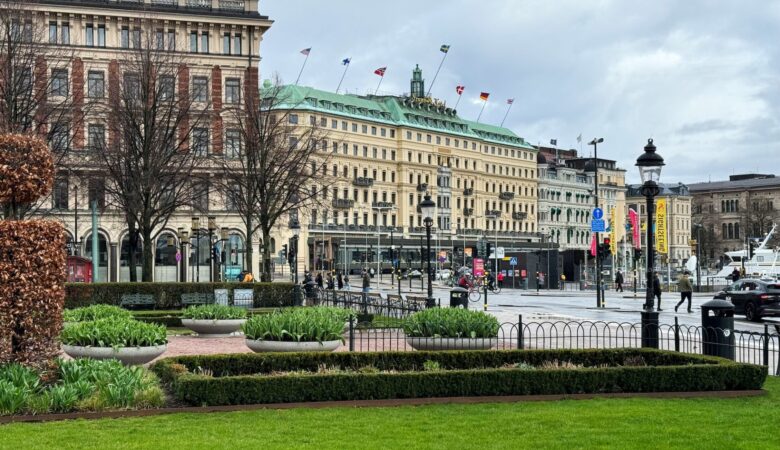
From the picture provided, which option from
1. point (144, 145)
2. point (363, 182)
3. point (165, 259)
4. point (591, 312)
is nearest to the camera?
point (144, 145)

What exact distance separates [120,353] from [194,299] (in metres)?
20.7

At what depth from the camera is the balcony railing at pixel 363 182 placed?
406ft

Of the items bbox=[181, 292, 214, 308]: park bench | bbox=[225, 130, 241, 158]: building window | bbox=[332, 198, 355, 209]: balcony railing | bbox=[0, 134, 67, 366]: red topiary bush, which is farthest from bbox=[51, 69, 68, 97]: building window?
bbox=[332, 198, 355, 209]: balcony railing

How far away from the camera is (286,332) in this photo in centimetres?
1755

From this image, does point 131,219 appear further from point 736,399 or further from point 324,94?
point 324,94

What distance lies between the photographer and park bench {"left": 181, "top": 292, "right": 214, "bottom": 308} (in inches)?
1431

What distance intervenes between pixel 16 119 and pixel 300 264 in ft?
243

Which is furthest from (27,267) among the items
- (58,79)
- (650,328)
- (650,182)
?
(58,79)

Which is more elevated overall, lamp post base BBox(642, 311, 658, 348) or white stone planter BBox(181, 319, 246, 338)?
lamp post base BBox(642, 311, 658, 348)

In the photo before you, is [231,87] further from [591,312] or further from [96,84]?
[591,312]

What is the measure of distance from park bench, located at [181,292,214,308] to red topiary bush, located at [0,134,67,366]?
74.6 feet

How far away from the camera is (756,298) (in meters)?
34.0

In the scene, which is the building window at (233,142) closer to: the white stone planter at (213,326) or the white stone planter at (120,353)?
the white stone planter at (213,326)

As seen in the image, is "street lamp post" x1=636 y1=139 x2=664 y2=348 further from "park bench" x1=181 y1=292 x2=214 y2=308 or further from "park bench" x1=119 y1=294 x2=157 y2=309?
"park bench" x1=119 y1=294 x2=157 y2=309
